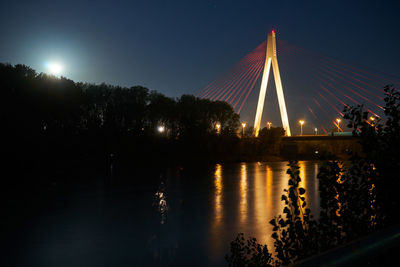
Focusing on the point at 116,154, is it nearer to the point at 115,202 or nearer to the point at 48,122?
the point at 48,122

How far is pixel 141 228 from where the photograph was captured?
13789 mm

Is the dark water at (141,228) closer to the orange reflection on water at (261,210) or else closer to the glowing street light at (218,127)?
the orange reflection on water at (261,210)

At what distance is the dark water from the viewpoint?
10438 millimetres

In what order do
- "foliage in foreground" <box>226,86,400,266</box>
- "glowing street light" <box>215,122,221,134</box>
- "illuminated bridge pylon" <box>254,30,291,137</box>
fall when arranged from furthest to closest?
"glowing street light" <box>215,122,221,134</box>
"illuminated bridge pylon" <box>254,30,291,137</box>
"foliage in foreground" <box>226,86,400,266</box>

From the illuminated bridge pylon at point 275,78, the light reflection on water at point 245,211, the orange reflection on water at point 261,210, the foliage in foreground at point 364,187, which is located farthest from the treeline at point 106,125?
the foliage in foreground at point 364,187

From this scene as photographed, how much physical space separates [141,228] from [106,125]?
44838mm

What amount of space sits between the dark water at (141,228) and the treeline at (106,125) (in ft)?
70.3

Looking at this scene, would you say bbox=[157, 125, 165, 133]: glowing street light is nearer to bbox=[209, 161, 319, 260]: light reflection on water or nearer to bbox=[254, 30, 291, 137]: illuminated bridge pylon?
bbox=[254, 30, 291, 137]: illuminated bridge pylon

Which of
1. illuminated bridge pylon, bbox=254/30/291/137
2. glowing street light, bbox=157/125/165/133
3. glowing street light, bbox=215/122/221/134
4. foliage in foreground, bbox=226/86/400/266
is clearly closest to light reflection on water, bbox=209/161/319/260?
foliage in foreground, bbox=226/86/400/266

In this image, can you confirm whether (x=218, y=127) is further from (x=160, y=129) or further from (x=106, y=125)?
(x=106, y=125)

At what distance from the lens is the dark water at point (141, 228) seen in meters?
10.4

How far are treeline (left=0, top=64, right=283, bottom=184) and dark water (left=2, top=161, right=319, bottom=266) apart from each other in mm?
21419

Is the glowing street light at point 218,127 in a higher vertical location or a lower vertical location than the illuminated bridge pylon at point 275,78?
lower

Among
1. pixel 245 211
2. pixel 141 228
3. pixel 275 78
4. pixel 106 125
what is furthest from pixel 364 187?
pixel 106 125
